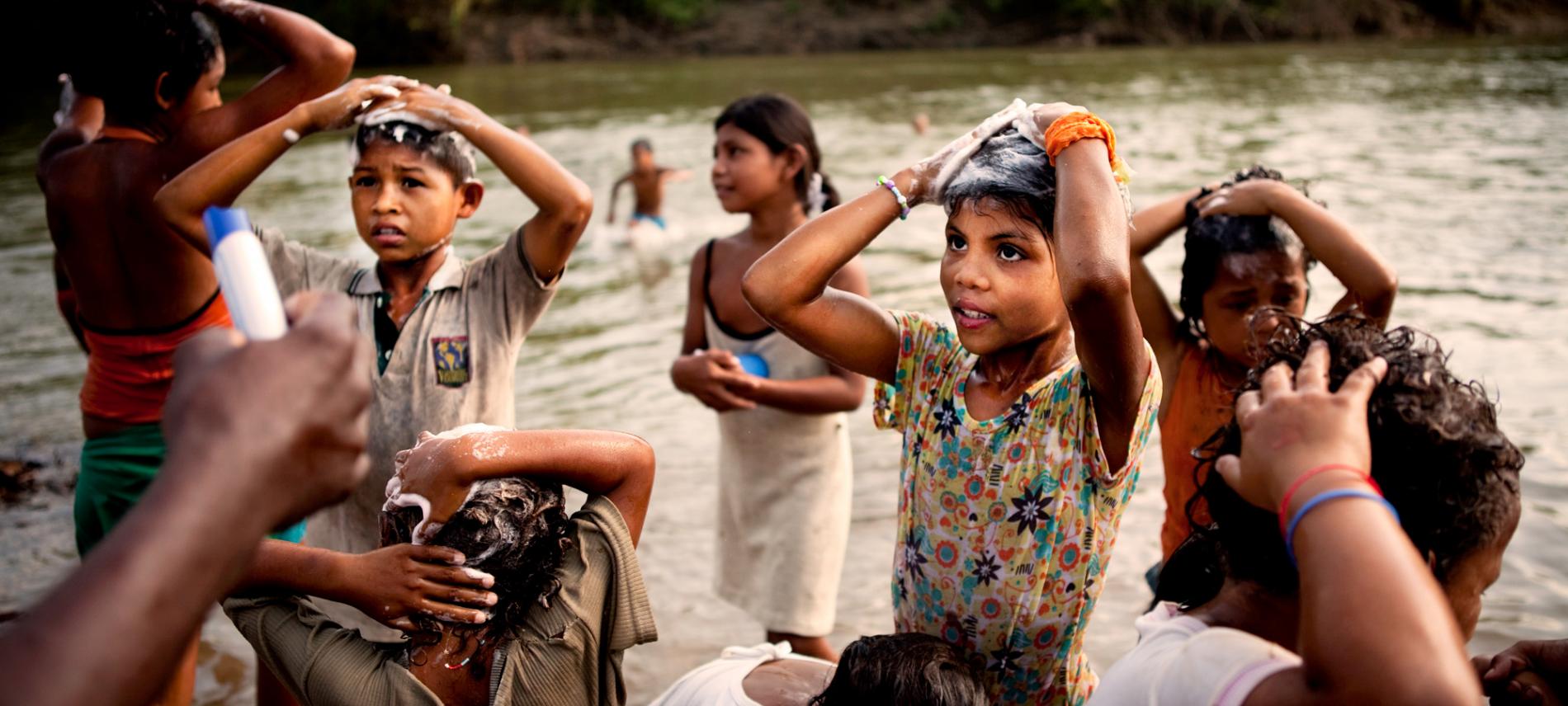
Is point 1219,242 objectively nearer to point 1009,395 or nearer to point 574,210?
point 1009,395

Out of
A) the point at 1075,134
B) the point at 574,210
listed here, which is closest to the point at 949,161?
the point at 1075,134

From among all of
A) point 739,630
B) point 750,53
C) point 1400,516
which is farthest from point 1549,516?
point 750,53

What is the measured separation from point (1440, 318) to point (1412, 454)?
6.72m

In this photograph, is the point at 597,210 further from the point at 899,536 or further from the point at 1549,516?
the point at 899,536

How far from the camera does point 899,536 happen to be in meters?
2.53

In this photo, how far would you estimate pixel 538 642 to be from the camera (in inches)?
80.1

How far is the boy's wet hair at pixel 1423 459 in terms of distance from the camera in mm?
1543

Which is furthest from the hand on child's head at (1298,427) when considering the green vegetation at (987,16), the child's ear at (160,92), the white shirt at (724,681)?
the green vegetation at (987,16)

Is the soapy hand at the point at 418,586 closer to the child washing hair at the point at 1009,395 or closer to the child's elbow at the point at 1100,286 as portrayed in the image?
the child washing hair at the point at 1009,395

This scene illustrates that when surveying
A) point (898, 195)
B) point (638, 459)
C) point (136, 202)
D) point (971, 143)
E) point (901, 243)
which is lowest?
point (901, 243)

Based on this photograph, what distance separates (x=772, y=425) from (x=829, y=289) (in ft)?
3.80

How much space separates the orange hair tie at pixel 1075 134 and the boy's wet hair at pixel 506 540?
1116mm

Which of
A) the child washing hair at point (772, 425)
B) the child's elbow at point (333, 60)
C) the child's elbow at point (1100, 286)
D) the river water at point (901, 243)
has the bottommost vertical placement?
the river water at point (901, 243)

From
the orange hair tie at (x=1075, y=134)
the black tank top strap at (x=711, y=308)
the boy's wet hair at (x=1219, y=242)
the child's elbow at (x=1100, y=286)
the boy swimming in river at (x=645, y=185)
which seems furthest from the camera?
the boy swimming in river at (x=645, y=185)
